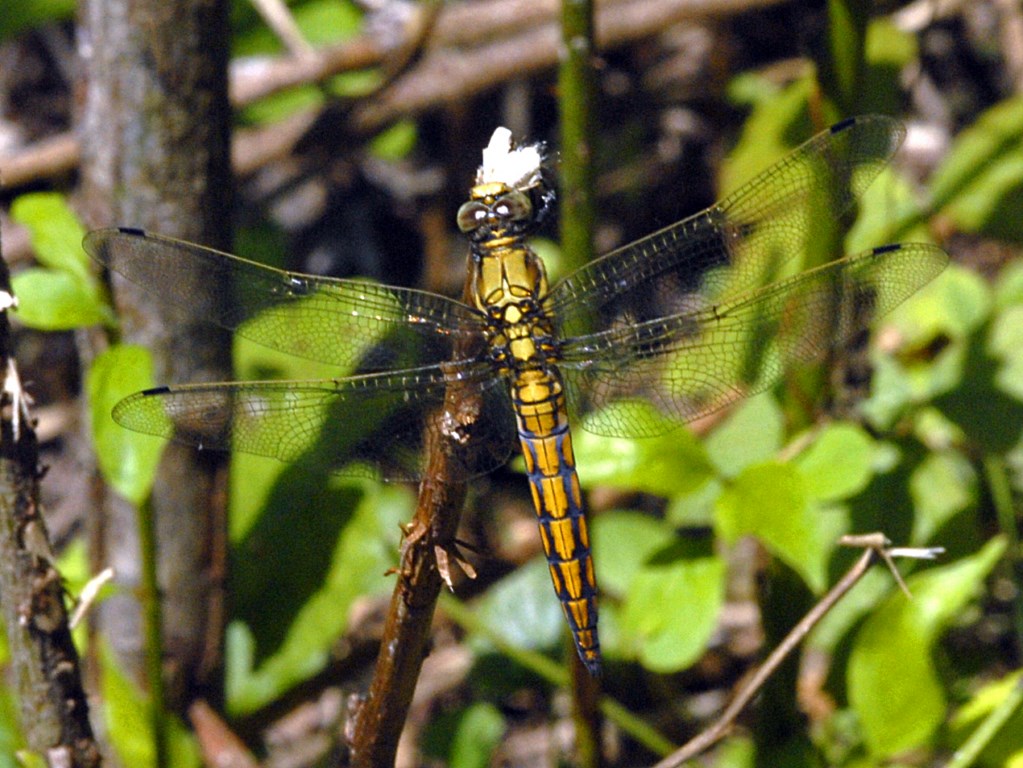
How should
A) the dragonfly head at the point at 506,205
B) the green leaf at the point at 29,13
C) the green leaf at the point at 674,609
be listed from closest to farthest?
the dragonfly head at the point at 506,205 → the green leaf at the point at 674,609 → the green leaf at the point at 29,13

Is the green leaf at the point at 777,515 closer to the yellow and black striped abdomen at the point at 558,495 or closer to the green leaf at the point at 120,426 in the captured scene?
the yellow and black striped abdomen at the point at 558,495

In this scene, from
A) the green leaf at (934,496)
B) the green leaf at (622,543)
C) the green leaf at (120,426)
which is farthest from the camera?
the green leaf at (622,543)

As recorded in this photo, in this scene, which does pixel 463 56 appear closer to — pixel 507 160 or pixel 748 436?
pixel 748 436

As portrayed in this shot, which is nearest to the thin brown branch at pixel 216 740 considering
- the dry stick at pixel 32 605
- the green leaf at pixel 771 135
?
the dry stick at pixel 32 605

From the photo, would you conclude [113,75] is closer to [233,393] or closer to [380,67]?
[233,393]

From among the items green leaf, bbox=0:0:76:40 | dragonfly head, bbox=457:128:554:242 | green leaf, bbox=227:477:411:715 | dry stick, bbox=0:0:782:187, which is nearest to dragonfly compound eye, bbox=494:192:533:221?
dragonfly head, bbox=457:128:554:242

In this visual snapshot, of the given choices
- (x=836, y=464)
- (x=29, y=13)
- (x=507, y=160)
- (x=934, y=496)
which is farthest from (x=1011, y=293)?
(x=29, y=13)

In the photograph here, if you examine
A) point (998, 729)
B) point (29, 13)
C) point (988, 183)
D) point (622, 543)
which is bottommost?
point (998, 729)

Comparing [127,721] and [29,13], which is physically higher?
[29,13]
